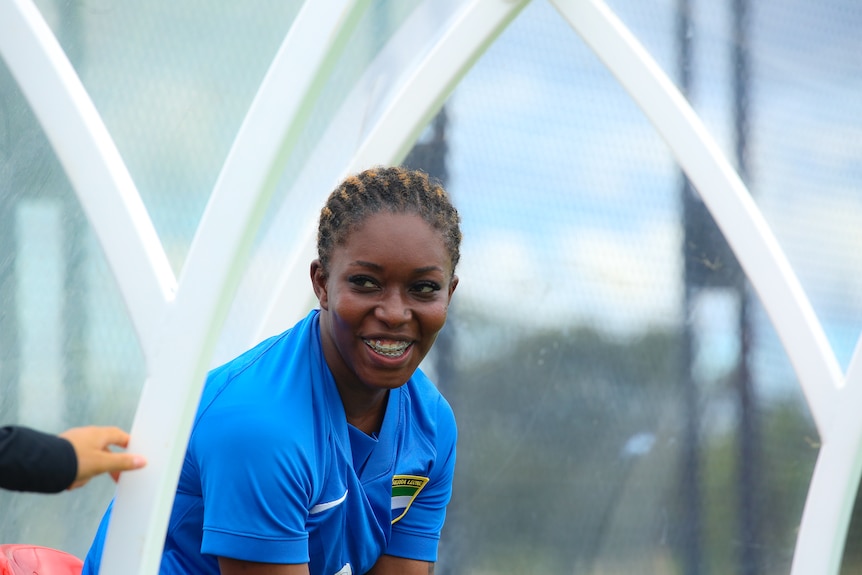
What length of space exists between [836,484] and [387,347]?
1.67 m

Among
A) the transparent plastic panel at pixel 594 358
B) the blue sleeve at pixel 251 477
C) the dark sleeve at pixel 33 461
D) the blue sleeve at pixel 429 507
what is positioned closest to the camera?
the dark sleeve at pixel 33 461

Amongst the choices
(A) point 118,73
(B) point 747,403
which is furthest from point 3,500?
(B) point 747,403

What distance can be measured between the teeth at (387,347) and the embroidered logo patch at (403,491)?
410 millimetres

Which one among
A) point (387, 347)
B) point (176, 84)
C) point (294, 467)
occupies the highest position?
point (176, 84)

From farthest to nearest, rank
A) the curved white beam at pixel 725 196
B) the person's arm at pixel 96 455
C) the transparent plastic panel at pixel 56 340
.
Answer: the transparent plastic panel at pixel 56 340
the curved white beam at pixel 725 196
the person's arm at pixel 96 455

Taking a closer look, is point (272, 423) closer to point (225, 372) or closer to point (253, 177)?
point (225, 372)

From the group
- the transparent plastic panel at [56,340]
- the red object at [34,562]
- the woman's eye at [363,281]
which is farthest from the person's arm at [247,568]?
the transparent plastic panel at [56,340]

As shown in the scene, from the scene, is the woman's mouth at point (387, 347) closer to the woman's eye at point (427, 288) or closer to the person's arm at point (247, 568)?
the woman's eye at point (427, 288)

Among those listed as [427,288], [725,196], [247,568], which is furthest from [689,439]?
[247,568]

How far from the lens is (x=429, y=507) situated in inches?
107

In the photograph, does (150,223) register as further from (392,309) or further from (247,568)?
(247,568)

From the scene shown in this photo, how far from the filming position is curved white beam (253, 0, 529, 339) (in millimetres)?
3439

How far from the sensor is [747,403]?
13.3ft

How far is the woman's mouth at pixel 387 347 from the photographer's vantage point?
7.19 ft
